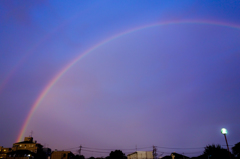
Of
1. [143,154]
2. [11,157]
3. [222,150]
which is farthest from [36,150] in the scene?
[222,150]

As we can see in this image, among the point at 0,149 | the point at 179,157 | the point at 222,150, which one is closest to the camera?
the point at 222,150

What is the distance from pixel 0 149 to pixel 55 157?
35.7 meters

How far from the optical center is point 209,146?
64.3 m


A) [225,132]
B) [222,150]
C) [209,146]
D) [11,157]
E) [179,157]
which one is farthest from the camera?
[179,157]

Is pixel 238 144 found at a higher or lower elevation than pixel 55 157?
higher

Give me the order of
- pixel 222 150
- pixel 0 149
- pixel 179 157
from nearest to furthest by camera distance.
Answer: pixel 222 150 → pixel 179 157 → pixel 0 149

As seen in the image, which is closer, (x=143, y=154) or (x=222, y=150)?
(x=222, y=150)

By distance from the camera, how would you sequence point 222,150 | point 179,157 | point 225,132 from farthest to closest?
point 179,157
point 222,150
point 225,132

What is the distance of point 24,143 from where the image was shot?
7888cm

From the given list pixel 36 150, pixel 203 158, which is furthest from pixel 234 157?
pixel 36 150

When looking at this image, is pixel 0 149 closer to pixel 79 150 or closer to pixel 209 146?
pixel 79 150

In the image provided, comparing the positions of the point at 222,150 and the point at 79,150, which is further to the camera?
the point at 79,150

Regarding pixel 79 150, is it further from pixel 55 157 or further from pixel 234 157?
pixel 234 157

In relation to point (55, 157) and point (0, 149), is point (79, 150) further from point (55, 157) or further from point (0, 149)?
point (0, 149)
